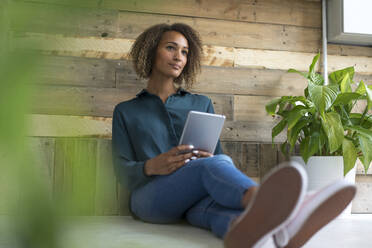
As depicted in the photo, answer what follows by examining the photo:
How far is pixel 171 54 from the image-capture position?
2.09m

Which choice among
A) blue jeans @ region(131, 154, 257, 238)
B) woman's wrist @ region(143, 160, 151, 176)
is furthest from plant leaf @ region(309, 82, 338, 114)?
woman's wrist @ region(143, 160, 151, 176)

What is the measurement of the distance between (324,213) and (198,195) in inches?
25.7

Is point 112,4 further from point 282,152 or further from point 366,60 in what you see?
point 366,60

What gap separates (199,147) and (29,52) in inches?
64.9

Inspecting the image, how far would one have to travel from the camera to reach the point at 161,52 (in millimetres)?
2100

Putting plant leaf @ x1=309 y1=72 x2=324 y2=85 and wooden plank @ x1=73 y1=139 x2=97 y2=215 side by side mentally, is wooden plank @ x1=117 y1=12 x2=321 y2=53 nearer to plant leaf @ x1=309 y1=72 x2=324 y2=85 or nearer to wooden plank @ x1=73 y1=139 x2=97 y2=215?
plant leaf @ x1=309 y1=72 x2=324 y2=85

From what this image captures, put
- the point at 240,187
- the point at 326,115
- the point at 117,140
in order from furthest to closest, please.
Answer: the point at 326,115 < the point at 117,140 < the point at 240,187

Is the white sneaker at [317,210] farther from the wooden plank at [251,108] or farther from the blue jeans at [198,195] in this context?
the wooden plank at [251,108]

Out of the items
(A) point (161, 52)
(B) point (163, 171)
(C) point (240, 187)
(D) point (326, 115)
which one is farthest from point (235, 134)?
(C) point (240, 187)

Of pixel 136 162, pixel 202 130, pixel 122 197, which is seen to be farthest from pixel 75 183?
pixel 136 162

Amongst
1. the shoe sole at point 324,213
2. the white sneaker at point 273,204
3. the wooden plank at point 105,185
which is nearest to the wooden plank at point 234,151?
the shoe sole at point 324,213

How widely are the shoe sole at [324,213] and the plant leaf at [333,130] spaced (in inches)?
45.3

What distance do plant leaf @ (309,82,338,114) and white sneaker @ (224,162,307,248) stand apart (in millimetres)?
1370

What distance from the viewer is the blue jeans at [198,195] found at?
1.28m
